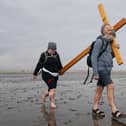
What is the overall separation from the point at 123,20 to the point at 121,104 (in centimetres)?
299

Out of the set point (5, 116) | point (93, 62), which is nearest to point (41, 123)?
point (5, 116)

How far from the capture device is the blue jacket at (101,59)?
873 centimetres

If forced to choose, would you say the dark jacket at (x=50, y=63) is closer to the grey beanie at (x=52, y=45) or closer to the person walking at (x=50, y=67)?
the person walking at (x=50, y=67)

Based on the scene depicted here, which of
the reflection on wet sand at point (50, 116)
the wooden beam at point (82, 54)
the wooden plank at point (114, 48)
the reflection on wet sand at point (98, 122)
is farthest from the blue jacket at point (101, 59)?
the reflection on wet sand at point (50, 116)

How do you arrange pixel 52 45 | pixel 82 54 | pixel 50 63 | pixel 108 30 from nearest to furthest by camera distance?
1. pixel 108 30
2. pixel 82 54
3. pixel 52 45
4. pixel 50 63

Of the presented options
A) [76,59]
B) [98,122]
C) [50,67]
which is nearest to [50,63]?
[50,67]

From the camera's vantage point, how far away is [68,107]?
10.6 meters

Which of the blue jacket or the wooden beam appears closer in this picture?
the blue jacket

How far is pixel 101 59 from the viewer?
888 centimetres

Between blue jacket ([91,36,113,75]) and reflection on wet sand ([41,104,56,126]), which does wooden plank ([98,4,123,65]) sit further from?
reflection on wet sand ([41,104,56,126])

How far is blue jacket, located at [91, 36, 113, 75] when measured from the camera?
8727 millimetres

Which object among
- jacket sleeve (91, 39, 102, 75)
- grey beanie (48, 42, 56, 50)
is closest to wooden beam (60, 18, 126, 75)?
grey beanie (48, 42, 56, 50)

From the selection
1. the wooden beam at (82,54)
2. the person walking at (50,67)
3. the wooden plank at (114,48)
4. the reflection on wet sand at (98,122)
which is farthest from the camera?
the person walking at (50,67)

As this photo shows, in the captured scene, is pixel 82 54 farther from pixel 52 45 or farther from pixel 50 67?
pixel 50 67
